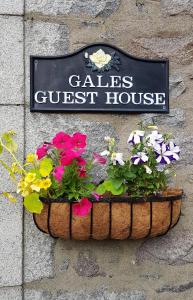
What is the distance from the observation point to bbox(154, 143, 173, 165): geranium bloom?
A: 5.61 ft

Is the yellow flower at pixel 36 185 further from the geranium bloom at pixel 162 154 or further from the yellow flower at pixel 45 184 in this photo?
the geranium bloom at pixel 162 154

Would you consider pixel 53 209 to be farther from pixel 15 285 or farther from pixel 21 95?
pixel 21 95

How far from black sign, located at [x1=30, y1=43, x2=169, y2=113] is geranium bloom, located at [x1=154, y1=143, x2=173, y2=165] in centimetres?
29

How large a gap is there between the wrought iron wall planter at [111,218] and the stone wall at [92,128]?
17 centimetres

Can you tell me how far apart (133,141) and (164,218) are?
0.32 metres

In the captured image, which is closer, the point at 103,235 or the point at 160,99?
the point at 103,235

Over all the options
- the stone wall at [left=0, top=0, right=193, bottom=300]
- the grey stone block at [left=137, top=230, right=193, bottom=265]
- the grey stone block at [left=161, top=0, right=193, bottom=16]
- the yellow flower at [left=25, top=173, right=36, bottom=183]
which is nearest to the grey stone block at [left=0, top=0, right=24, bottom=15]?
the stone wall at [left=0, top=0, right=193, bottom=300]

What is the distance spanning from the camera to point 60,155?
174 centimetres

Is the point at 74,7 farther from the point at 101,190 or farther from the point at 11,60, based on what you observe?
the point at 101,190

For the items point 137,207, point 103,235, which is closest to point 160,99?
point 137,207

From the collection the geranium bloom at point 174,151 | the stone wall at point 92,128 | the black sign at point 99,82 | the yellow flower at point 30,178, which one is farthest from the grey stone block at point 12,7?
the geranium bloom at point 174,151

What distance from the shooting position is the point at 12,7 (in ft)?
6.34

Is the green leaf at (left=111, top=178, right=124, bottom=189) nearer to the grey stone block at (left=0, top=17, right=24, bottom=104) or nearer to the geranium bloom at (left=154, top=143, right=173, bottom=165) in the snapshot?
the geranium bloom at (left=154, top=143, right=173, bottom=165)

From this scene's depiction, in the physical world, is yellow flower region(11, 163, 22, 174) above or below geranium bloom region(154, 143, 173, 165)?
below
